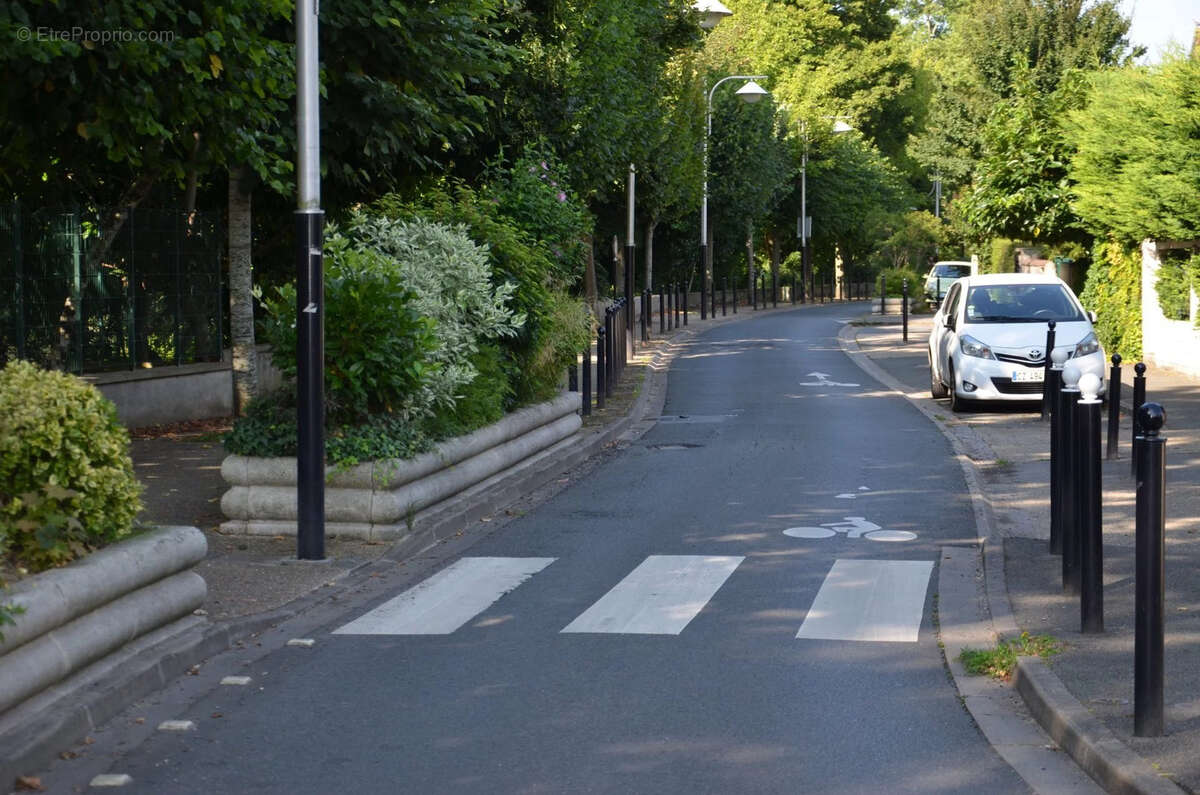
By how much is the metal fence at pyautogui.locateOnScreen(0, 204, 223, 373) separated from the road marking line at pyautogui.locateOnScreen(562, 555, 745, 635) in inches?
348

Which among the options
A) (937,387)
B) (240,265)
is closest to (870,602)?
(240,265)

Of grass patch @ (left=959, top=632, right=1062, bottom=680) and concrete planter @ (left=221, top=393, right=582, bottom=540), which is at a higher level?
concrete planter @ (left=221, top=393, right=582, bottom=540)

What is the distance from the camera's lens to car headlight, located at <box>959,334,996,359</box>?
19.1 meters

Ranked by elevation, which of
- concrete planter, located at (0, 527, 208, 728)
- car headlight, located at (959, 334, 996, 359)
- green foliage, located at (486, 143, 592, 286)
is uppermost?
green foliage, located at (486, 143, 592, 286)

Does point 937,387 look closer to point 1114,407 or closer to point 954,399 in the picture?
point 954,399

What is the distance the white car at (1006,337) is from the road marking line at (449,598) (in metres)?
10.4

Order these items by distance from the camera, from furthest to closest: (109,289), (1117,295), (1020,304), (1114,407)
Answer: (1117,295) < (1020,304) < (109,289) < (1114,407)

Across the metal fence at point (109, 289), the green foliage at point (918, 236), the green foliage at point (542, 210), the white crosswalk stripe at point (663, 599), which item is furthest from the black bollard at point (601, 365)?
the green foliage at point (918, 236)

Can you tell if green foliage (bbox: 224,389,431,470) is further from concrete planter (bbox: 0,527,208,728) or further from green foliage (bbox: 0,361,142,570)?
green foliage (bbox: 0,361,142,570)

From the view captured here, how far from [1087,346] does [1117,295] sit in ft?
28.7

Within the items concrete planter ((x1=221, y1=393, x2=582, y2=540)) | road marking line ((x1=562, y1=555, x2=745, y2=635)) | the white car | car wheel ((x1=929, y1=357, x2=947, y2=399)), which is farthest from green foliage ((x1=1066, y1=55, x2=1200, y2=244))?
concrete planter ((x1=221, y1=393, x2=582, y2=540))

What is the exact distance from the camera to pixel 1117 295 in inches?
1063

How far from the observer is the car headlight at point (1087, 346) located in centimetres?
1878

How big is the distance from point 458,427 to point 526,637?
456 centimetres
